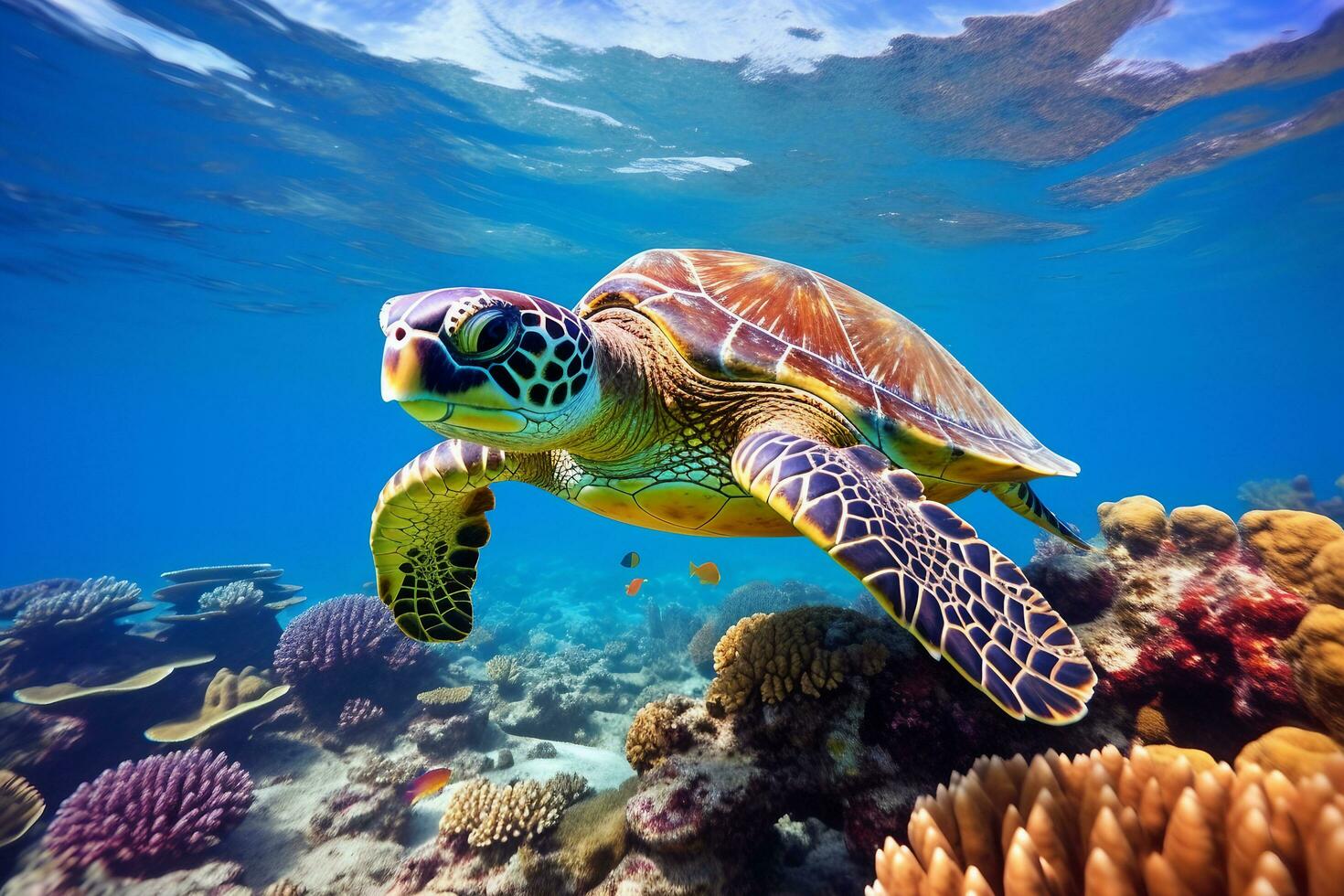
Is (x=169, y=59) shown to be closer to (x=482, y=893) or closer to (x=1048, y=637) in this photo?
(x=482, y=893)

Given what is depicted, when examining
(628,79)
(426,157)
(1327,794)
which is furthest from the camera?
(426,157)

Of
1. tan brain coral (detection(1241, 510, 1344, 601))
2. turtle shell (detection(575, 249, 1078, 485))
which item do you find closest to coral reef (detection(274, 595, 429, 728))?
turtle shell (detection(575, 249, 1078, 485))

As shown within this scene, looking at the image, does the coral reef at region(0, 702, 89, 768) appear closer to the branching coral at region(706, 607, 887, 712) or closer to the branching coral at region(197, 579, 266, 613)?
the branching coral at region(197, 579, 266, 613)

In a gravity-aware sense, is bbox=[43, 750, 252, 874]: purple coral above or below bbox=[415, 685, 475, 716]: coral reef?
below

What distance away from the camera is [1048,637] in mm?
1677

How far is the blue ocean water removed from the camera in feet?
32.8

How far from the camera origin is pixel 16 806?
443 centimetres

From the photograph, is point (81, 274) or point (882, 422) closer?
point (882, 422)

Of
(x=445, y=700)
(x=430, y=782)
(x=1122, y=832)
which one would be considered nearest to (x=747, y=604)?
(x=445, y=700)

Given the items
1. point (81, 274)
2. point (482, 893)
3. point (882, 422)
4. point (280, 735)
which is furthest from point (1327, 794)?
point (81, 274)

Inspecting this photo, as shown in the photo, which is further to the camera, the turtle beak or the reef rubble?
the turtle beak

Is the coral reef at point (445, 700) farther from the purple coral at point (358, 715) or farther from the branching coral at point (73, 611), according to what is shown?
the branching coral at point (73, 611)

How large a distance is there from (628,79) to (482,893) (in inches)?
529

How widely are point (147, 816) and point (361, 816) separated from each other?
5.26 ft
